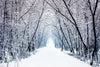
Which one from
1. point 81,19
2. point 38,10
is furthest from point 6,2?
point 81,19

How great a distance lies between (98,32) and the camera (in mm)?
24047

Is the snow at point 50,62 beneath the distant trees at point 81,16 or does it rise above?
beneath

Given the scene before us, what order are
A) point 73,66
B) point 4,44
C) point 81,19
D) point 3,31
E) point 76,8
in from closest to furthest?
point 73,66 → point 4,44 → point 3,31 → point 76,8 → point 81,19

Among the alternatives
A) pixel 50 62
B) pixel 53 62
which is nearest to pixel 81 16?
pixel 53 62

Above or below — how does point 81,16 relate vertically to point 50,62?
above

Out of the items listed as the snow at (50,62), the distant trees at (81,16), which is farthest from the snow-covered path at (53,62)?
the distant trees at (81,16)

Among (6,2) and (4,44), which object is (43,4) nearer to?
(6,2)

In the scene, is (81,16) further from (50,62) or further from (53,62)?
(50,62)

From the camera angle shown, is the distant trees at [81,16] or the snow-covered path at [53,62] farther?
the distant trees at [81,16]

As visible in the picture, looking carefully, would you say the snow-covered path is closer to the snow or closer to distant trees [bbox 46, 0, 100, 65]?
the snow

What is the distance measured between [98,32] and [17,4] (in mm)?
12322

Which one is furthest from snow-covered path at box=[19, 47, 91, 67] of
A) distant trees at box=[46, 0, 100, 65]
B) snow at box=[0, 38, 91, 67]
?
distant trees at box=[46, 0, 100, 65]

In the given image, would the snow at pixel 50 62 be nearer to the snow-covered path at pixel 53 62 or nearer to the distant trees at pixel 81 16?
the snow-covered path at pixel 53 62

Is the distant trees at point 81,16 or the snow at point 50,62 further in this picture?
the distant trees at point 81,16
